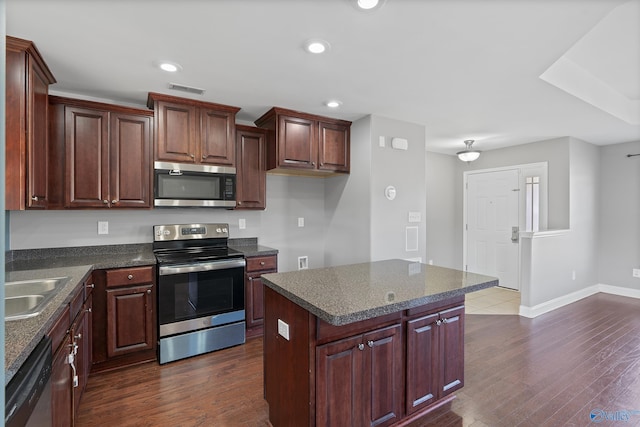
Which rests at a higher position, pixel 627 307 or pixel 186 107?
pixel 186 107

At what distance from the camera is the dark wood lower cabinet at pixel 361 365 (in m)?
1.48

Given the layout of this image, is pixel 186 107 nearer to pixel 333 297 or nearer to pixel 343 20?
Answer: pixel 343 20

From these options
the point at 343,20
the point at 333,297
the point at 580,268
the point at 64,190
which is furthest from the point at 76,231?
the point at 580,268

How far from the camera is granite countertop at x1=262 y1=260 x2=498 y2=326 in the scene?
4.62ft

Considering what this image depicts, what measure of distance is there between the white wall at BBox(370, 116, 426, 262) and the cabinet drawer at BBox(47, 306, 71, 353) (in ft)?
8.85

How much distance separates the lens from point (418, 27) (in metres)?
1.84

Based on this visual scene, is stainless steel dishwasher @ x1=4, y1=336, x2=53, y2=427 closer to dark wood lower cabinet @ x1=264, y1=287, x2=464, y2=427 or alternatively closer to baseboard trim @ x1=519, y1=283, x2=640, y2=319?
dark wood lower cabinet @ x1=264, y1=287, x2=464, y2=427

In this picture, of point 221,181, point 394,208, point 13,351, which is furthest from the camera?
point 394,208

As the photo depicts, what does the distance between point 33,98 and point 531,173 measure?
6067 millimetres

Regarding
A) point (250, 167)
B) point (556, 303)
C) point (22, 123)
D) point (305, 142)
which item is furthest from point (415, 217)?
point (22, 123)

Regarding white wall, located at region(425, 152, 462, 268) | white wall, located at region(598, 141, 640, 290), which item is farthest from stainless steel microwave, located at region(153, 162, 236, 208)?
white wall, located at region(598, 141, 640, 290)

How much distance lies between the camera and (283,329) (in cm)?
171
